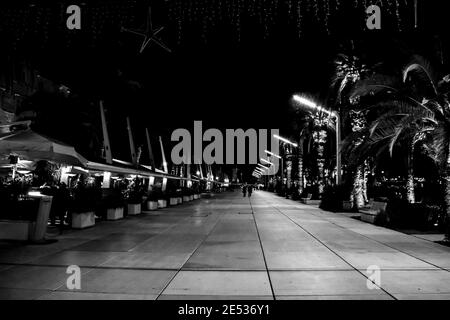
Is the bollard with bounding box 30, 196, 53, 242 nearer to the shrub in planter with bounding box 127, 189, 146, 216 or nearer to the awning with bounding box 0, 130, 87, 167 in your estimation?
the awning with bounding box 0, 130, 87, 167

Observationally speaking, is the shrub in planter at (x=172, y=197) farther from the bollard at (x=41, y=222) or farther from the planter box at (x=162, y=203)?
the bollard at (x=41, y=222)

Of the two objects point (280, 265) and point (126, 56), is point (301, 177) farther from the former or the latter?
point (280, 265)

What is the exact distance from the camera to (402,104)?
1566 centimetres

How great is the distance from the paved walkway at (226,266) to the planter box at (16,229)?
553mm

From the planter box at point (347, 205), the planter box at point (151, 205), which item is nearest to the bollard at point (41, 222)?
the planter box at point (151, 205)

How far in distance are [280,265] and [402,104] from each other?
9704mm

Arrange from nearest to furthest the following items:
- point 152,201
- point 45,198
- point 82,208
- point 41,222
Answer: point 41,222
point 45,198
point 82,208
point 152,201

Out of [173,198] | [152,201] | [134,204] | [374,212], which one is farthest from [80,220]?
[173,198]

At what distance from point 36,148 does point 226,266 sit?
25.8 feet

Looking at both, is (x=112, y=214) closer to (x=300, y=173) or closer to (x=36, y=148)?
(x=36, y=148)

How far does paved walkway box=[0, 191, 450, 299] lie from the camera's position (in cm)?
670

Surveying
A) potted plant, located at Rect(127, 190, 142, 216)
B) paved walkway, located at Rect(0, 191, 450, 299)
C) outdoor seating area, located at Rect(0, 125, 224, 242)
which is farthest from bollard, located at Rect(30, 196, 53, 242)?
potted plant, located at Rect(127, 190, 142, 216)

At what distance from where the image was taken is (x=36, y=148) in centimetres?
1318
